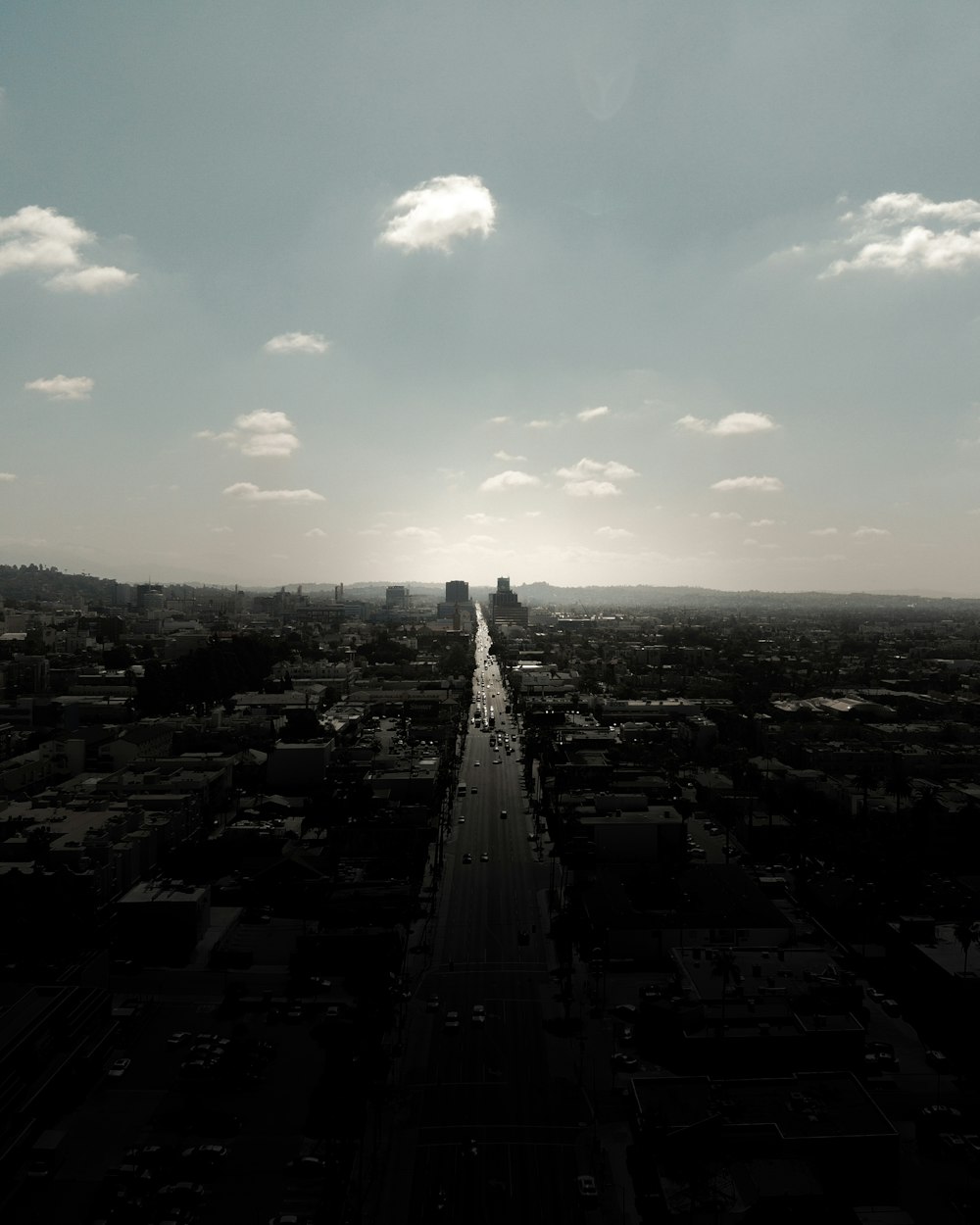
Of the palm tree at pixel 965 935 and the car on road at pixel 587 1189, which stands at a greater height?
the palm tree at pixel 965 935

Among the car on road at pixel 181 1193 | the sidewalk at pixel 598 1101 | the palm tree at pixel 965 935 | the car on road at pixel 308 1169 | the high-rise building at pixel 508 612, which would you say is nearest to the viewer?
the car on road at pixel 181 1193

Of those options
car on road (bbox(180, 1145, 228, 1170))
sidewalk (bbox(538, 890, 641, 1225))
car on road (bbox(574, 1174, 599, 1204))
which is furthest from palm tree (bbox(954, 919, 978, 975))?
car on road (bbox(180, 1145, 228, 1170))

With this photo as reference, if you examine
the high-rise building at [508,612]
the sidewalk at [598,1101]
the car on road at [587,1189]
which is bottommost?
the sidewalk at [598,1101]

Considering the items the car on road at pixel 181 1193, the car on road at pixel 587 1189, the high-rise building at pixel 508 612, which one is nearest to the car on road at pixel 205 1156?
the car on road at pixel 181 1193

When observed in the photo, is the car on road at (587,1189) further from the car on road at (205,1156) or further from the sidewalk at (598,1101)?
the car on road at (205,1156)

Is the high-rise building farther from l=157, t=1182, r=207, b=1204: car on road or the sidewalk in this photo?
l=157, t=1182, r=207, b=1204: car on road

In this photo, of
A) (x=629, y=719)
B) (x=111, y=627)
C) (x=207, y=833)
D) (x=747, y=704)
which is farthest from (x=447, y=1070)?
(x=111, y=627)
